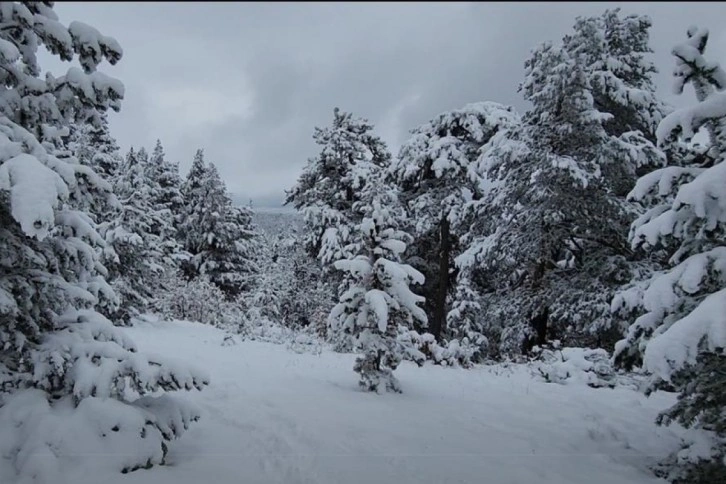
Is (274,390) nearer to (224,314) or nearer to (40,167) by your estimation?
(40,167)

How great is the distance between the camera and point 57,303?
4105 mm

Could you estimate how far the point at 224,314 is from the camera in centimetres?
1869

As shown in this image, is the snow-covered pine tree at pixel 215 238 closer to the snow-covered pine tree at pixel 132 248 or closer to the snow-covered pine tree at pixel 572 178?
the snow-covered pine tree at pixel 132 248

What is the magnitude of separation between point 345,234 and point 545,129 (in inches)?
338

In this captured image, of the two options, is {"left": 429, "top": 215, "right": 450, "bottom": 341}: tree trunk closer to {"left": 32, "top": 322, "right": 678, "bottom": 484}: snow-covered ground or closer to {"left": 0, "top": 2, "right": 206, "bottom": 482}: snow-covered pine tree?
{"left": 32, "top": 322, "right": 678, "bottom": 484}: snow-covered ground

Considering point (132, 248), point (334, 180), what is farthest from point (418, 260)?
point (132, 248)

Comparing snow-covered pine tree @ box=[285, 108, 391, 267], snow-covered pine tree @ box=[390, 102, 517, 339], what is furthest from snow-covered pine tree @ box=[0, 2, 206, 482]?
snow-covered pine tree @ box=[285, 108, 391, 267]

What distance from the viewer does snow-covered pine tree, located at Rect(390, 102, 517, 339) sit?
48.5 ft

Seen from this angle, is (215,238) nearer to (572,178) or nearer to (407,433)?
(572,178)

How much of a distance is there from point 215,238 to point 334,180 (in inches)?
568

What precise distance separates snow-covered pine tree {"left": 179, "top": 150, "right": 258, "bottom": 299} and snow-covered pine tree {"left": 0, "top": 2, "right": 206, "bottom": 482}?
84.9 feet

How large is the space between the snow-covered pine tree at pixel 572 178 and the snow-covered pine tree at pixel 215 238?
21.1 m

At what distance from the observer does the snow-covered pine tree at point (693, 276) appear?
347 centimetres

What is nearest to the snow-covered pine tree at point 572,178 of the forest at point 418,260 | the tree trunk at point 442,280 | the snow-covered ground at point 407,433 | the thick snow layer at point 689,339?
the forest at point 418,260
